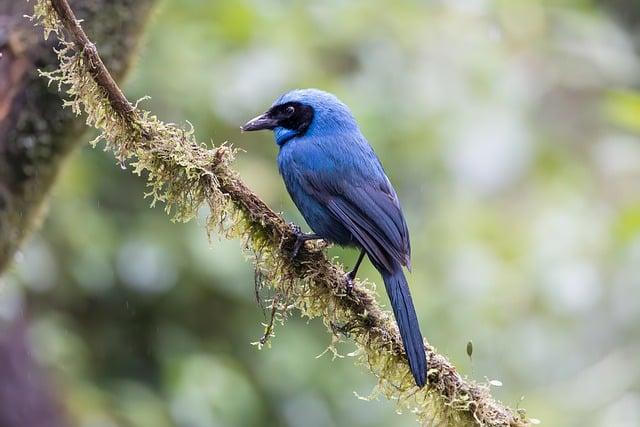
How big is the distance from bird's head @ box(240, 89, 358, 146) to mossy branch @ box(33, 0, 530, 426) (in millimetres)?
881

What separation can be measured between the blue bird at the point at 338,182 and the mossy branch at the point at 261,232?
0.64ft

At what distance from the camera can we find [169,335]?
16.8ft

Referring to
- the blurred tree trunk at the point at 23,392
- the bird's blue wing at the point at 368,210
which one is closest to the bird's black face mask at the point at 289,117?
the bird's blue wing at the point at 368,210

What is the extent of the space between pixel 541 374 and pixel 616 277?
1273 millimetres

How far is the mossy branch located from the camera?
2.72 meters

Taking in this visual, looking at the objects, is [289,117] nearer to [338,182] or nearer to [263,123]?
[263,123]

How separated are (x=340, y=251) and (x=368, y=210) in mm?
1586

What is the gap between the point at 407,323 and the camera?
2977 mm

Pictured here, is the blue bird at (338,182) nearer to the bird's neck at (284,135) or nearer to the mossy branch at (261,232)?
the bird's neck at (284,135)

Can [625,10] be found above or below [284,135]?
above

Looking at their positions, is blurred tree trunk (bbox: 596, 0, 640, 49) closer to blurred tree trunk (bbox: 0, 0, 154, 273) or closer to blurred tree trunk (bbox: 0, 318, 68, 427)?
blurred tree trunk (bbox: 0, 0, 154, 273)

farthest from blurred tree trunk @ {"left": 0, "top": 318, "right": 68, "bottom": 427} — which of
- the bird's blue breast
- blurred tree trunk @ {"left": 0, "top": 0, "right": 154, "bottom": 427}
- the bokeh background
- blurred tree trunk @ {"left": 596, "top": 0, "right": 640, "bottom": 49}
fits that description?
blurred tree trunk @ {"left": 596, "top": 0, "right": 640, "bottom": 49}

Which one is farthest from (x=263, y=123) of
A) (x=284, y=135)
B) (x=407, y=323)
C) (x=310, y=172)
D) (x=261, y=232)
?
(x=407, y=323)

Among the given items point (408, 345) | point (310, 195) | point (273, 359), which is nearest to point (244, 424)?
point (273, 359)
